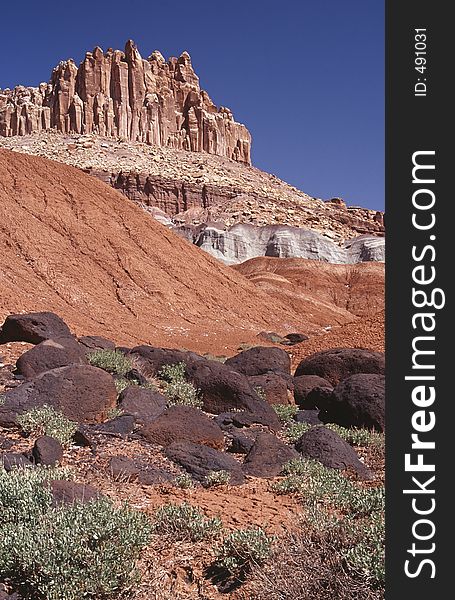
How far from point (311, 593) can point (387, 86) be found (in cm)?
275

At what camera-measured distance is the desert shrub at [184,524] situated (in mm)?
4297

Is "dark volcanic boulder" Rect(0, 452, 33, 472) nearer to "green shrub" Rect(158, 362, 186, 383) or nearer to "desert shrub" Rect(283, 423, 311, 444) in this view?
"desert shrub" Rect(283, 423, 311, 444)

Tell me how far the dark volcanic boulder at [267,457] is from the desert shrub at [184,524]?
1.75 metres

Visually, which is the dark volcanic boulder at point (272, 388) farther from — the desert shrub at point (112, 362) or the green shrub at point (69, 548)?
the green shrub at point (69, 548)

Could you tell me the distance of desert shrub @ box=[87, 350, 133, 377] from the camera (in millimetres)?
9969

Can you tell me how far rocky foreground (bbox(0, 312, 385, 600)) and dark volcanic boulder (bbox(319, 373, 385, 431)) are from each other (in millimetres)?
20

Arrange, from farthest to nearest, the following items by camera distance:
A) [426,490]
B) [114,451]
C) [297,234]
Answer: [297,234] < [114,451] < [426,490]

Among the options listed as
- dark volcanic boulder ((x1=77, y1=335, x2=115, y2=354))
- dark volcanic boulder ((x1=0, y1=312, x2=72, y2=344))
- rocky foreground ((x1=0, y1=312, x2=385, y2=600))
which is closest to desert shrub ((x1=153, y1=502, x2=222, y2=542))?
rocky foreground ((x1=0, y1=312, x2=385, y2=600))

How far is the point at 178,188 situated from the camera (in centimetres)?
7606

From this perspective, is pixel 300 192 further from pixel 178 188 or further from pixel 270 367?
pixel 270 367

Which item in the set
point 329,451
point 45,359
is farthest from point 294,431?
point 45,359

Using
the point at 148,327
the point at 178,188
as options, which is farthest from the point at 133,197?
the point at 148,327

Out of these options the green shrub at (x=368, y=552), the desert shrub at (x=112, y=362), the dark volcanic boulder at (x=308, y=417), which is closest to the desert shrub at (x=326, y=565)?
the green shrub at (x=368, y=552)

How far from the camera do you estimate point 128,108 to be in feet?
342
